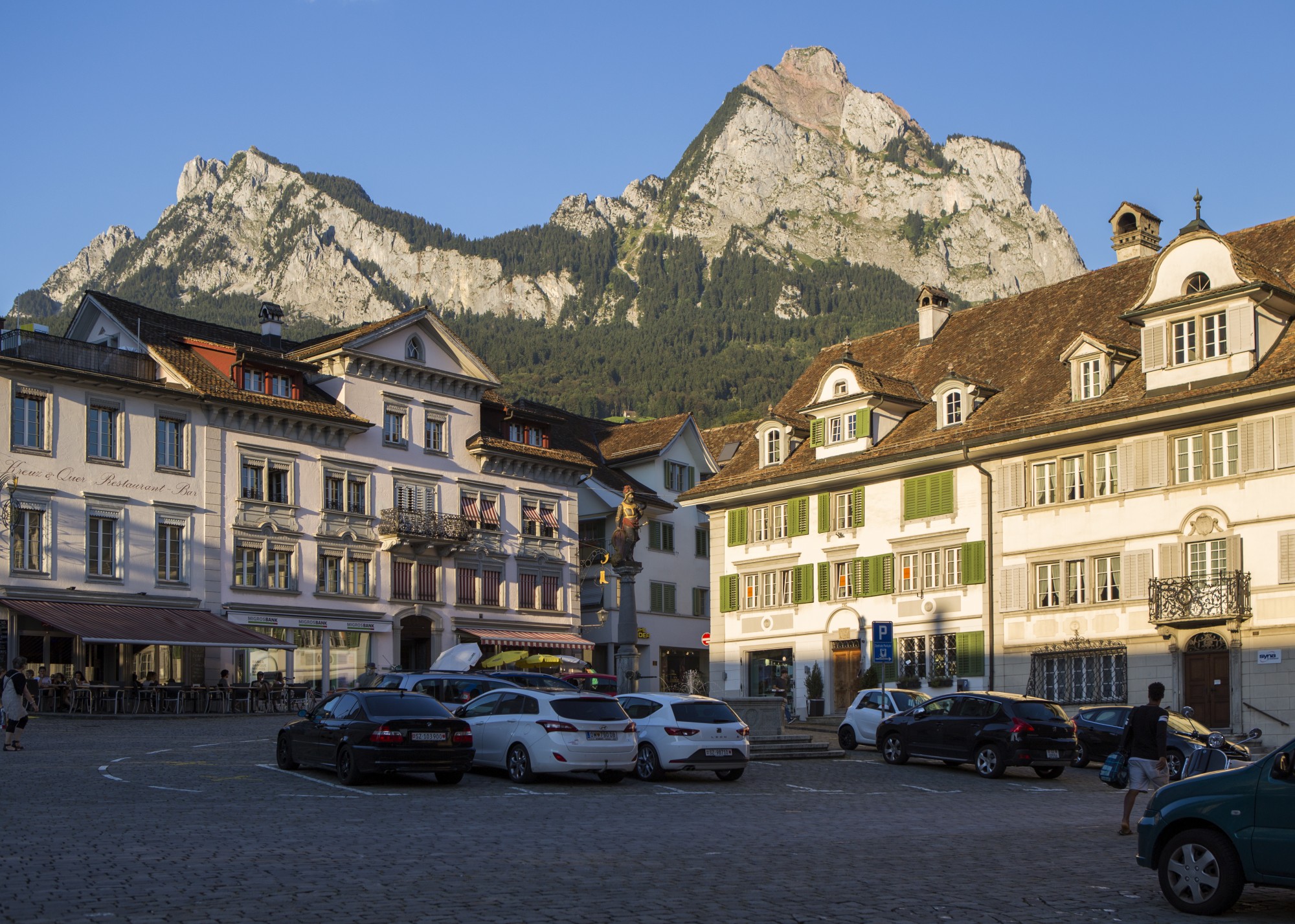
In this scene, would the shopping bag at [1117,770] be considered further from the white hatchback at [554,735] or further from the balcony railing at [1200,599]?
the balcony railing at [1200,599]

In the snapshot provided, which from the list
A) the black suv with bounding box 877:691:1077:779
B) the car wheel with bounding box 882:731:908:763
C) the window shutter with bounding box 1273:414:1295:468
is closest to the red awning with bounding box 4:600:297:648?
the car wheel with bounding box 882:731:908:763

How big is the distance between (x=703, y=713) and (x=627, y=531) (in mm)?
13930

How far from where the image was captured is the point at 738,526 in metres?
53.9

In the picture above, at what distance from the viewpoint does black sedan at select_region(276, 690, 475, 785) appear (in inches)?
932

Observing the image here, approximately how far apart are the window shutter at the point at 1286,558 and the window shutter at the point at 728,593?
2020 cm

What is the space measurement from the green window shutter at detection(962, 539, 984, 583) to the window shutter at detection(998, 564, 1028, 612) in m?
0.72

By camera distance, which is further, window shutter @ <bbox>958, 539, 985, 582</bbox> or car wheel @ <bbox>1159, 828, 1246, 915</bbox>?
window shutter @ <bbox>958, 539, 985, 582</bbox>

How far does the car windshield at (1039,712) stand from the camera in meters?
29.5

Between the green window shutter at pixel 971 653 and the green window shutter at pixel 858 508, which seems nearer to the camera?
the green window shutter at pixel 971 653

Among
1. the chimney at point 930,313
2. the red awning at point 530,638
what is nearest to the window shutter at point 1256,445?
the chimney at point 930,313

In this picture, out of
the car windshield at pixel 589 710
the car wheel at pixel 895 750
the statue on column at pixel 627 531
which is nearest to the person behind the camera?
the car windshield at pixel 589 710

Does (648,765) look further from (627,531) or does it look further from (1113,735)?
(627,531)

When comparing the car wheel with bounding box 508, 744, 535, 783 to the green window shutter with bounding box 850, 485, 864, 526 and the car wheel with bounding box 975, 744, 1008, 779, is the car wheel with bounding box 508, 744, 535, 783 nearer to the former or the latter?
the car wheel with bounding box 975, 744, 1008, 779

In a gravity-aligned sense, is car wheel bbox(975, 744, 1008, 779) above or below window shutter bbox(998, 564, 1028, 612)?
below
